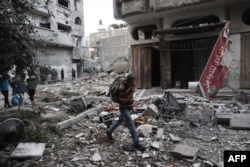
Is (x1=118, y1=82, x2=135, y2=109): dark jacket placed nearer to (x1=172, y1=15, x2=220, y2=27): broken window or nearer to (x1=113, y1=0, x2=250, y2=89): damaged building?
(x1=113, y1=0, x2=250, y2=89): damaged building

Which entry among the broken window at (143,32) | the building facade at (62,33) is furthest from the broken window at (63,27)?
the broken window at (143,32)

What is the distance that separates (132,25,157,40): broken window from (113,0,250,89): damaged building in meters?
0.07

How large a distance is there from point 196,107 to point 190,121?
2.05 metres

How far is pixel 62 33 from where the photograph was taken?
2784 centimetres

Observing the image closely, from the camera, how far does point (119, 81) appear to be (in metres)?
4.95

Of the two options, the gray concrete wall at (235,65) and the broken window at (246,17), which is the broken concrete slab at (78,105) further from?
the broken window at (246,17)

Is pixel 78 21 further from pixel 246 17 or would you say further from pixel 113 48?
pixel 246 17

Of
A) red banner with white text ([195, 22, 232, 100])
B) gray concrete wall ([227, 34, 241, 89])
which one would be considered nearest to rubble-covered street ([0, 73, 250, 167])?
red banner with white text ([195, 22, 232, 100])

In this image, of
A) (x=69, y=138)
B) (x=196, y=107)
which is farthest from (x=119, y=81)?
(x=196, y=107)

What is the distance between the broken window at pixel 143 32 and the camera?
15860 mm

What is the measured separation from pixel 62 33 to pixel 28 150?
24.9 m

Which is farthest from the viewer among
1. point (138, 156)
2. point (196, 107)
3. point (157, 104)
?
point (196, 107)

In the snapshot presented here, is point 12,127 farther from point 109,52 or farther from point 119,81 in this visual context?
point 109,52

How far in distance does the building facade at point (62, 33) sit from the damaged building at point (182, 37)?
10959 millimetres
